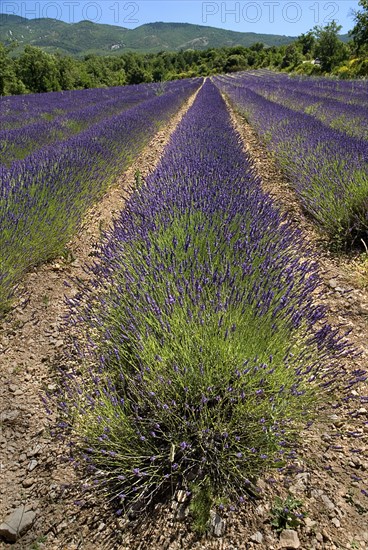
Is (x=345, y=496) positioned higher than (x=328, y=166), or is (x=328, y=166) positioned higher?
(x=328, y=166)

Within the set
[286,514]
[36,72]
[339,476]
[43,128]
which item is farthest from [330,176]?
[36,72]

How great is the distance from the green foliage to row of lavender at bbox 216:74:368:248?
2.65m

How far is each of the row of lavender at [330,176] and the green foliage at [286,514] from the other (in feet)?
8.69

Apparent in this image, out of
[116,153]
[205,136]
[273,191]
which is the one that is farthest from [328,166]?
[116,153]

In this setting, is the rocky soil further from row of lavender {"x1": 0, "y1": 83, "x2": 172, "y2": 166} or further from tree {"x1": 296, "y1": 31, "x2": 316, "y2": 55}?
tree {"x1": 296, "y1": 31, "x2": 316, "y2": 55}

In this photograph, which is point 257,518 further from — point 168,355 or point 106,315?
point 106,315

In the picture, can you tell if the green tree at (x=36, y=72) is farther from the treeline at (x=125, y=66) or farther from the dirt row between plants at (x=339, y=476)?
the dirt row between plants at (x=339, y=476)

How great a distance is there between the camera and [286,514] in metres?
1.36

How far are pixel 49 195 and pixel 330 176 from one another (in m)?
3.04

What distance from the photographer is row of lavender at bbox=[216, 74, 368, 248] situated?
3550mm

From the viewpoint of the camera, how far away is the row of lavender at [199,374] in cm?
143

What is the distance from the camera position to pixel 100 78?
37594 mm

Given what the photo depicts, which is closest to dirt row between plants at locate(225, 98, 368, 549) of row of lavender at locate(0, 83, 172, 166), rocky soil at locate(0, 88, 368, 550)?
rocky soil at locate(0, 88, 368, 550)

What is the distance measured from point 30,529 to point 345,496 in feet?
4.05
